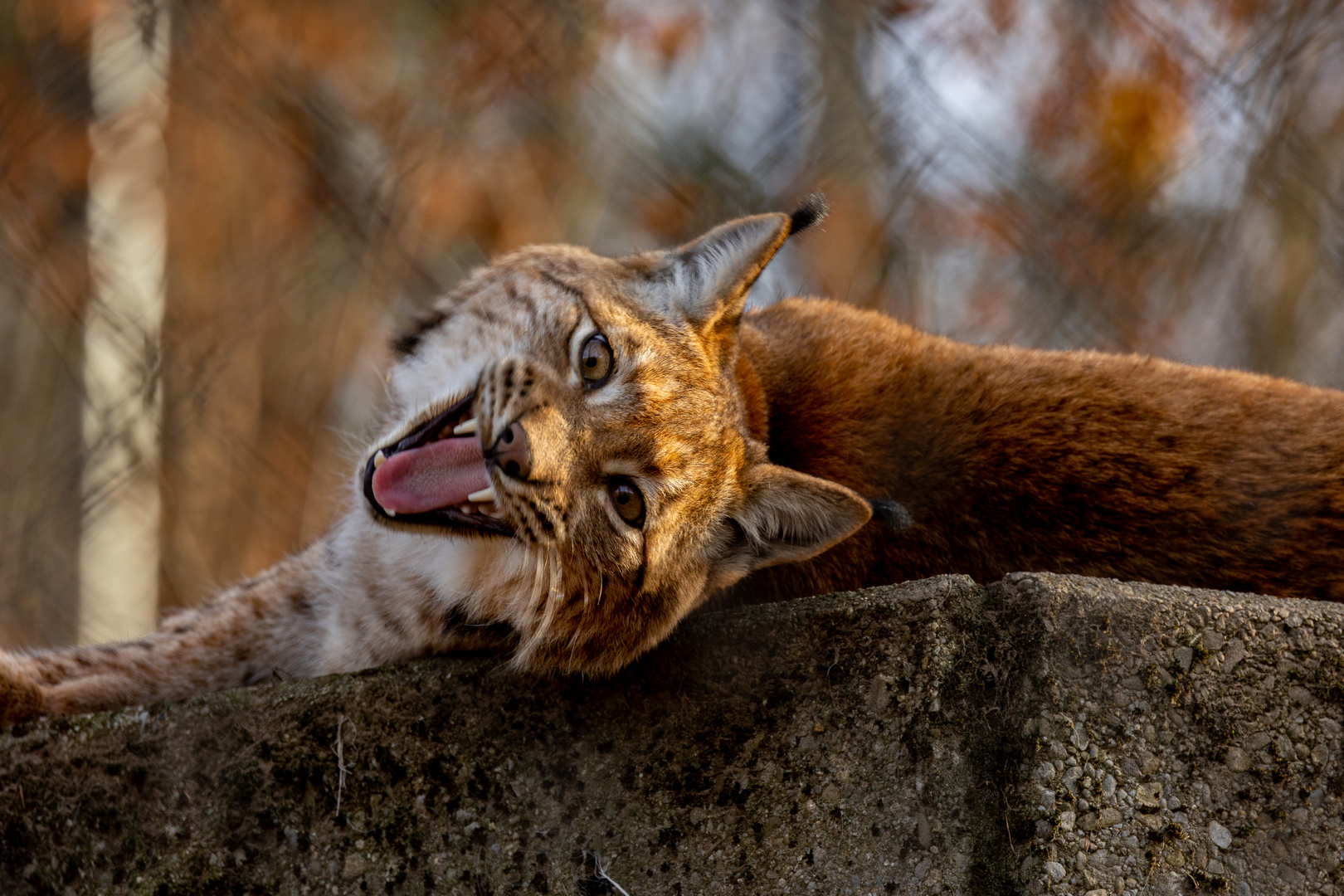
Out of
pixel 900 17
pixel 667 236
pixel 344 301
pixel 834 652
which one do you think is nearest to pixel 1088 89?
pixel 900 17

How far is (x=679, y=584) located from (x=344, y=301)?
5695mm

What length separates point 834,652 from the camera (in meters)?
2.06

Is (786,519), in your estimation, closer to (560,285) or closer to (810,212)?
(810,212)

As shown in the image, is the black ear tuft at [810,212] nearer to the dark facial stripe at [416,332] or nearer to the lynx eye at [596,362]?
the lynx eye at [596,362]

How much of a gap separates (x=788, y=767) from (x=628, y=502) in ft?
2.66

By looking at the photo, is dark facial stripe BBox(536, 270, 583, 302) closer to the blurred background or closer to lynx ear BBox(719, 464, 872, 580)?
lynx ear BBox(719, 464, 872, 580)

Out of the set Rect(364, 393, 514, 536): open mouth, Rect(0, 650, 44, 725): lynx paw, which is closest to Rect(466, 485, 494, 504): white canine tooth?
Rect(364, 393, 514, 536): open mouth

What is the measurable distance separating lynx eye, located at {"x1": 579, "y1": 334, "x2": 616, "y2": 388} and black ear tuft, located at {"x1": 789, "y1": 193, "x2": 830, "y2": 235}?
1.79 ft

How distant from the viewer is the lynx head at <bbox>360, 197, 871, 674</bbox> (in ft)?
8.11

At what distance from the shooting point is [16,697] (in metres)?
2.72

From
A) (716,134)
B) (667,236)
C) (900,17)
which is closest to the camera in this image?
(716,134)

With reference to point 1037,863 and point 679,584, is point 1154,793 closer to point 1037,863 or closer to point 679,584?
point 1037,863

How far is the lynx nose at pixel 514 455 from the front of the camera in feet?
7.84

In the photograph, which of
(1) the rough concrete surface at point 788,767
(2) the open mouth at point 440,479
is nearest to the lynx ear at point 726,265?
(2) the open mouth at point 440,479
